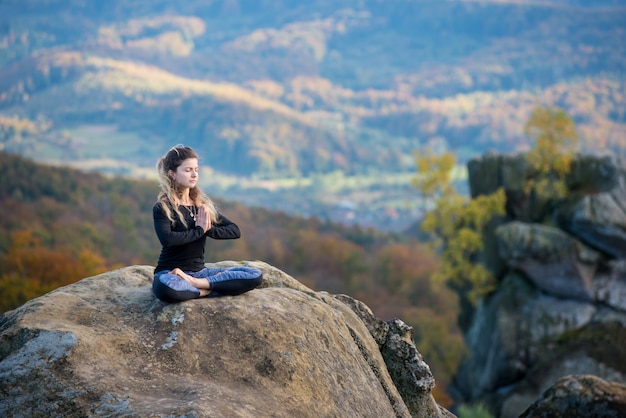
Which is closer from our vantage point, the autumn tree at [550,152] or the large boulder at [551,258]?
the large boulder at [551,258]

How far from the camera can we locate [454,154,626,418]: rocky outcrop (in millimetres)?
24141

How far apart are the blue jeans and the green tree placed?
25329mm

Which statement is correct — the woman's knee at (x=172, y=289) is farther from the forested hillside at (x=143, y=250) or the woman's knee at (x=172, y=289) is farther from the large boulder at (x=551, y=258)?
the forested hillside at (x=143, y=250)

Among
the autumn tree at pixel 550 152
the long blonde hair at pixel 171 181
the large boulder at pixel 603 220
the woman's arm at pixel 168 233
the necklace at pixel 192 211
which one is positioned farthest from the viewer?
the autumn tree at pixel 550 152

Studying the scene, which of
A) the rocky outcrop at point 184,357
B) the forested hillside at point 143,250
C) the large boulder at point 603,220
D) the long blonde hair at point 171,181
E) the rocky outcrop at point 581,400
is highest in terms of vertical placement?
the long blonde hair at point 171,181

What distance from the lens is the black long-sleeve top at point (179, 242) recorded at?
7289mm

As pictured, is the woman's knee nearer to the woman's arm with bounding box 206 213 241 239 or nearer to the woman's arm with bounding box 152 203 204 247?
the woman's arm with bounding box 152 203 204 247

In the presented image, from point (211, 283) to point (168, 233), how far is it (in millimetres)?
778

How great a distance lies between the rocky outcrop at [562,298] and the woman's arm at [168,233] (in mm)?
18971

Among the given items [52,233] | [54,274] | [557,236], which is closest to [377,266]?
[52,233]

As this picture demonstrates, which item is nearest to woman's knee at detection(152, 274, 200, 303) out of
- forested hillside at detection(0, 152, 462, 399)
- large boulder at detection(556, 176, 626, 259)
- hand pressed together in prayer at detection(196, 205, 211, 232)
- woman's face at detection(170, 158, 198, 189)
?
hand pressed together in prayer at detection(196, 205, 211, 232)

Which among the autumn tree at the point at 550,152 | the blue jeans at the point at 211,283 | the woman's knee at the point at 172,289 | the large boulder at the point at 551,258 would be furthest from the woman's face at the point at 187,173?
the autumn tree at the point at 550,152

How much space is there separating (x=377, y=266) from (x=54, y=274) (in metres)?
33.1

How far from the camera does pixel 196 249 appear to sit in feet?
24.8
